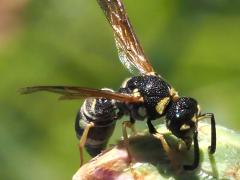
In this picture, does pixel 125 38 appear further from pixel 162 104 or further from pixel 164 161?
pixel 164 161

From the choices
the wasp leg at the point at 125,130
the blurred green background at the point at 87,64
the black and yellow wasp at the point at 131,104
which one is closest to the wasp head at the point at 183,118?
the black and yellow wasp at the point at 131,104

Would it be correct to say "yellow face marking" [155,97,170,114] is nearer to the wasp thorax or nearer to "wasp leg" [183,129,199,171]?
the wasp thorax

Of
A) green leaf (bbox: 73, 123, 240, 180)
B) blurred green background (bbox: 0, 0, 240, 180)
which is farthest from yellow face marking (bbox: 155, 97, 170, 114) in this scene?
blurred green background (bbox: 0, 0, 240, 180)

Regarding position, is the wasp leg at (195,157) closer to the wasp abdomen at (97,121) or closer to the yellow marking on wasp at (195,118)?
the yellow marking on wasp at (195,118)

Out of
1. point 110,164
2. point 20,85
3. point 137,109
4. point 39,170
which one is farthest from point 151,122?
point 20,85

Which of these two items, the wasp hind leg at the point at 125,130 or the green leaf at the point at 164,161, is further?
the wasp hind leg at the point at 125,130

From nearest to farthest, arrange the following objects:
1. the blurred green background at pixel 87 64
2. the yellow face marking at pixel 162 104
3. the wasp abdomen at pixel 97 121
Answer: the yellow face marking at pixel 162 104 → the wasp abdomen at pixel 97 121 → the blurred green background at pixel 87 64

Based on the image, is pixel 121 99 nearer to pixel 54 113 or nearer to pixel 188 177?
pixel 188 177

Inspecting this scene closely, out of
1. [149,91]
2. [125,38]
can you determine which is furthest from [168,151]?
[125,38]
